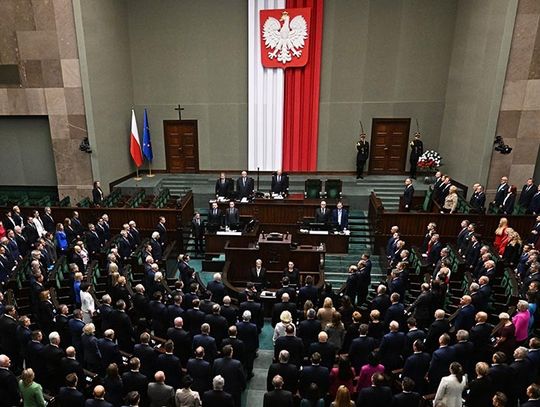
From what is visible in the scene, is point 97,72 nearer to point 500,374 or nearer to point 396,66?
point 396,66

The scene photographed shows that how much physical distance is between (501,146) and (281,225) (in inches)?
267

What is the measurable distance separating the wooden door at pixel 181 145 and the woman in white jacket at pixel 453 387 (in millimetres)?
13327

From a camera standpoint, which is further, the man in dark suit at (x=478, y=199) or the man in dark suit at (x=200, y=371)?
the man in dark suit at (x=478, y=199)

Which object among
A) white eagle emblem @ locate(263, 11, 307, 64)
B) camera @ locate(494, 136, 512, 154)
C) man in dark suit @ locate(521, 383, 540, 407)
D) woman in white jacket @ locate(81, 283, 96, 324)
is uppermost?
white eagle emblem @ locate(263, 11, 307, 64)

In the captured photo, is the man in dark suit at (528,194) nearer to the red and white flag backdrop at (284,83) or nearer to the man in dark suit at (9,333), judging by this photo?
the red and white flag backdrop at (284,83)

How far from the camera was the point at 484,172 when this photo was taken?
1239 cm

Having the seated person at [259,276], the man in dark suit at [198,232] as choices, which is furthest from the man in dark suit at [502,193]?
the man in dark suit at [198,232]

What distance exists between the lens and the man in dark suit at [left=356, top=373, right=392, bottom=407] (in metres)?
4.42

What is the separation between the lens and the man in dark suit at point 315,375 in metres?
4.77

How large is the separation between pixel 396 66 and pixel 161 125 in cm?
912

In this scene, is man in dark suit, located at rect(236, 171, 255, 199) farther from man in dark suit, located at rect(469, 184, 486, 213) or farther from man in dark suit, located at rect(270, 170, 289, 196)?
man in dark suit, located at rect(469, 184, 486, 213)

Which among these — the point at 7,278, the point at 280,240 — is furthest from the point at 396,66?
the point at 7,278

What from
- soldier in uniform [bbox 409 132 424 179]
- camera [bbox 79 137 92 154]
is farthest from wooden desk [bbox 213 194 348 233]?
camera [bbox 79 137 92 154]

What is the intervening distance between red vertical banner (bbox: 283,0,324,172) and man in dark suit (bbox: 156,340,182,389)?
11.6 metres
